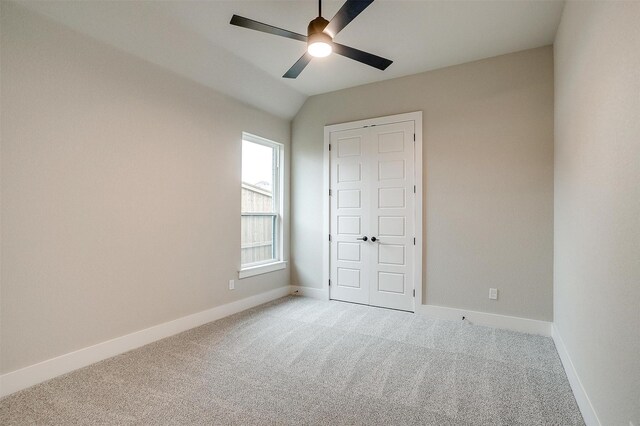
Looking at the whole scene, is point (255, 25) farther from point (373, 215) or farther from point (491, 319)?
point (491, 319)

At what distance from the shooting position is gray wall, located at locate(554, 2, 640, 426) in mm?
1307

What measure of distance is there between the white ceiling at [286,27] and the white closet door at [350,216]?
961 millimetres

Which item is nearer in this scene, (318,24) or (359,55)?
(318,24)

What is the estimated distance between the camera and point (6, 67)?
2137mm

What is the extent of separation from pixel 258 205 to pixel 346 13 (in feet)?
9.71

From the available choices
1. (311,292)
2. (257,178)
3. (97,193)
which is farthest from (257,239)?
(97,193)

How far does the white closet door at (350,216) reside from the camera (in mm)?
4312

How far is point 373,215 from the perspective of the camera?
4.23 meters

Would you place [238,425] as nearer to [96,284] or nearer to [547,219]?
[96,284]

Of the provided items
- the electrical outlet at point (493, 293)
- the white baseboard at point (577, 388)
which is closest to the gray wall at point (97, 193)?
the electrical outlet at point (493, 293)

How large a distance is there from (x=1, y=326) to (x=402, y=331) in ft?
11.1

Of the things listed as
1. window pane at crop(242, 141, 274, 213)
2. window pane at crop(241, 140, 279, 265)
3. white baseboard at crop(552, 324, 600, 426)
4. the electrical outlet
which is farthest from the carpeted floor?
window pane at crop(242, 141, 274, 213)

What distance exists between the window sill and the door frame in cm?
66

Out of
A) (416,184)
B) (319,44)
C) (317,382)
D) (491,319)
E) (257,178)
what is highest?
(319,44)
